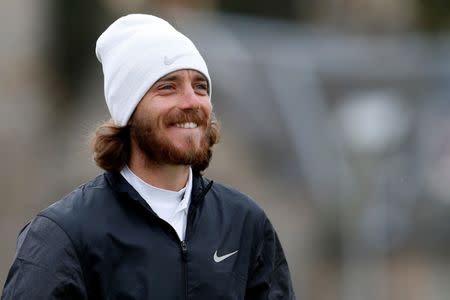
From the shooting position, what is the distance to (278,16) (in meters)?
23.4

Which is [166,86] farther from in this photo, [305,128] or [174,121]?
[305,128]

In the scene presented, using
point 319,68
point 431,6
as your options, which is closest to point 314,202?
point 319,68

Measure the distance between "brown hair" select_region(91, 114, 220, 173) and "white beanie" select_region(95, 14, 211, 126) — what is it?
4cm

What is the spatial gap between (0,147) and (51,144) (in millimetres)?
777

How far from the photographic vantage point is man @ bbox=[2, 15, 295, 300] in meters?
5.00

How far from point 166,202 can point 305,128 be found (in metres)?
10.7

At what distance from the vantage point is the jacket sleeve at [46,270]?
16.1ft

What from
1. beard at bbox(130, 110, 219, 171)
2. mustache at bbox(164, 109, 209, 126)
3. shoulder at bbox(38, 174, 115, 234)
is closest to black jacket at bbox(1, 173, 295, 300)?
shoulder at bbox(38, 174, 115, 234)

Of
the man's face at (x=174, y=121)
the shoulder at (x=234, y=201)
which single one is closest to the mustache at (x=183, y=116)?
the man's face at (x=174, y=121)

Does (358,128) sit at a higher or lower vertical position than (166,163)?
lower

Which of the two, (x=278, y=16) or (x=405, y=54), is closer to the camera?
(x=405, y=54)

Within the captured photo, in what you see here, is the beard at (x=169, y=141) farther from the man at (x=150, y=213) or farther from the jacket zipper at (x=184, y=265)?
the jacket zipper at (x=184, y=265)

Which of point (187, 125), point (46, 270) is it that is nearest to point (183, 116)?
point (187, 125)

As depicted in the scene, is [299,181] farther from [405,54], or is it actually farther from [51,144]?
[51,144]
